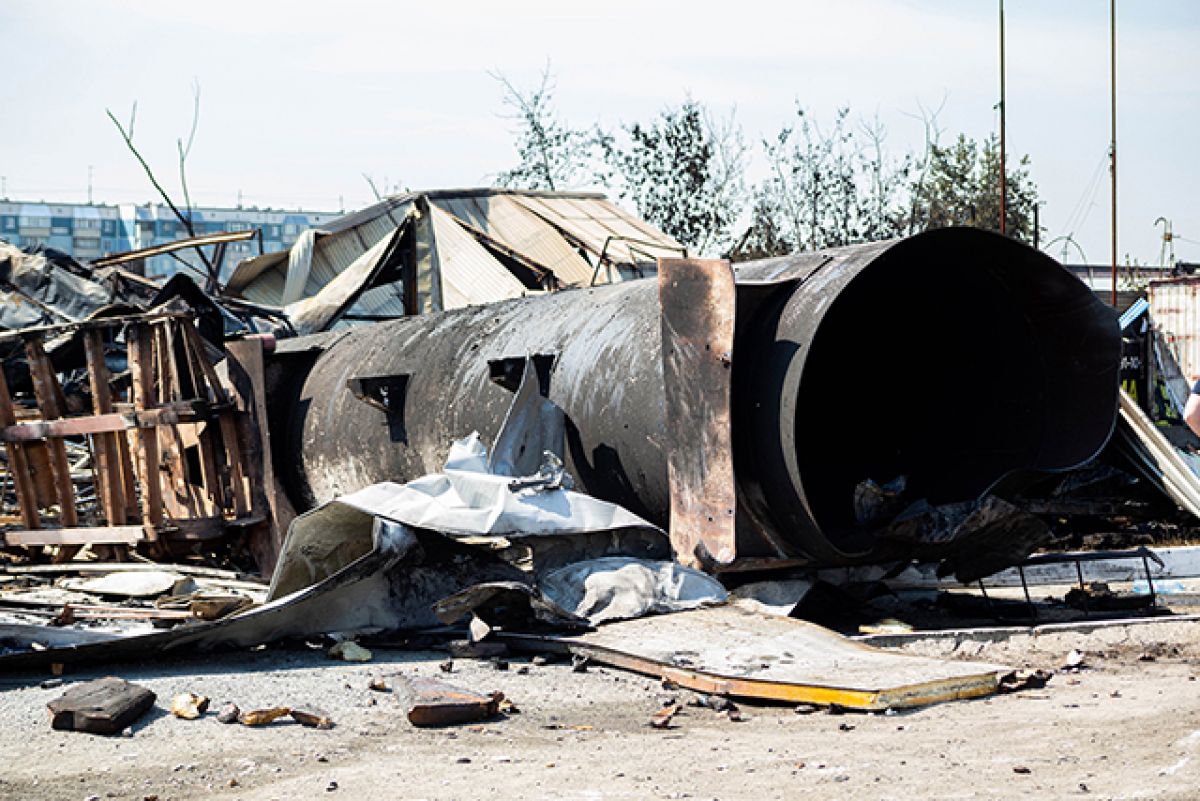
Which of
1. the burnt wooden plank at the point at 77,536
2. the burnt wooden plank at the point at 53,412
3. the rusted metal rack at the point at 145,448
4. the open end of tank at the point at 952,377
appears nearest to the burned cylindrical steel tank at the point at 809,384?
the open end of tank at the point at 952,377

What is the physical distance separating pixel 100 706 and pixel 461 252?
35.4 ft

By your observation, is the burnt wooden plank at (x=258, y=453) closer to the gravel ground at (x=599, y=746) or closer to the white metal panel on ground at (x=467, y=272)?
the gravel ground at (x=599, y=746)

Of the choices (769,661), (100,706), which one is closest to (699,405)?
(769,661)

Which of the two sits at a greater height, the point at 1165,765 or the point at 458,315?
the point at 458,315

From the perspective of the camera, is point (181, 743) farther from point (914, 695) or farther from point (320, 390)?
point (320, 390)

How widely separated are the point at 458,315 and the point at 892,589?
3228mm

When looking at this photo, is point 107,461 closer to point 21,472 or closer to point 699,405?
point 21,472

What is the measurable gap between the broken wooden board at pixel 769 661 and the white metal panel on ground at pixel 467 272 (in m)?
8.73

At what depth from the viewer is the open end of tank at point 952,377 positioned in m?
7.03

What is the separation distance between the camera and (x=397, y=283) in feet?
55.1

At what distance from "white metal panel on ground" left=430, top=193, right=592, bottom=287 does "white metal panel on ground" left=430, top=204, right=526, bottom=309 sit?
1419mm

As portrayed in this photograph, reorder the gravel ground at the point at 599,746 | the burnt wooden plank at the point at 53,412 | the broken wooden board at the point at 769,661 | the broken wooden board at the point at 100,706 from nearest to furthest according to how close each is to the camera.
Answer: the gravel ground at the point at 599,746, the broken wooden board at the point at 100,706, the broken wooden board at the point at 769,661, the burnt wooden plank at the point at 53,412

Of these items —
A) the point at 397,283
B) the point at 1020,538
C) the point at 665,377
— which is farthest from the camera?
the point at 397,283

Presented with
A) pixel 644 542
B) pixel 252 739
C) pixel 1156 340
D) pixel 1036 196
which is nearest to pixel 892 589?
pixel 644 542
